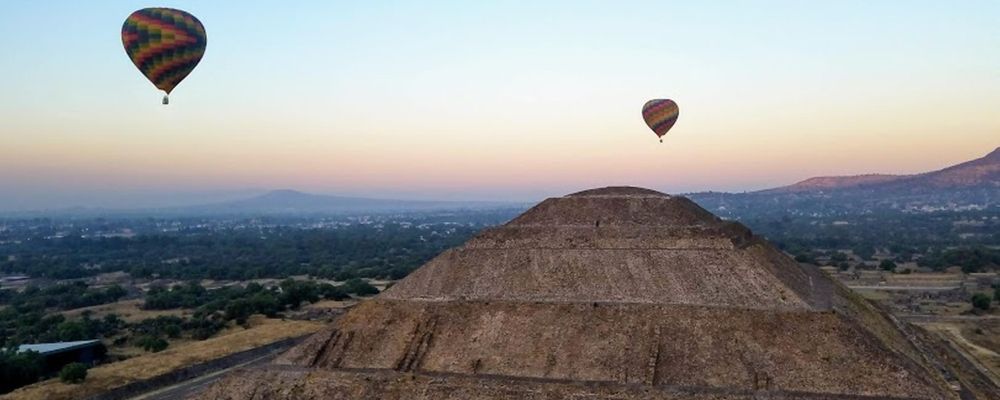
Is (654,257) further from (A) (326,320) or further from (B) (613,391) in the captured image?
(A) (326,320)

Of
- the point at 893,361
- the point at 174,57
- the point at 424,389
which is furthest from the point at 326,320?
the point at 893,361

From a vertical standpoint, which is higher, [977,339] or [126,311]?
[977,339]

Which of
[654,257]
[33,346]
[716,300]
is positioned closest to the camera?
[716,300]

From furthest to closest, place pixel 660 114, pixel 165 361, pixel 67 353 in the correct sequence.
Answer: pixel 660 114 → pixel 67 353 → pixel 165 361

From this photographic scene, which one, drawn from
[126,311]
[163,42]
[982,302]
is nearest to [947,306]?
[982,302]

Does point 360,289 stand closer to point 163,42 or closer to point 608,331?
point 163,42

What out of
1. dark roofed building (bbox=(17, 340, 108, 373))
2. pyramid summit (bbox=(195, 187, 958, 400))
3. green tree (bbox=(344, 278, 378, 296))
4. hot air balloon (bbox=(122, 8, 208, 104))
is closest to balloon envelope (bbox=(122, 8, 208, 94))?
hot air balloon (bbox=(122, 8, 208, 104))

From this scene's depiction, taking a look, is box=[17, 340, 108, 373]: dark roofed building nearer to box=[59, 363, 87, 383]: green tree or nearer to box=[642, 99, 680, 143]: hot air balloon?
box=[59, 363, 87, 383]: green tree
